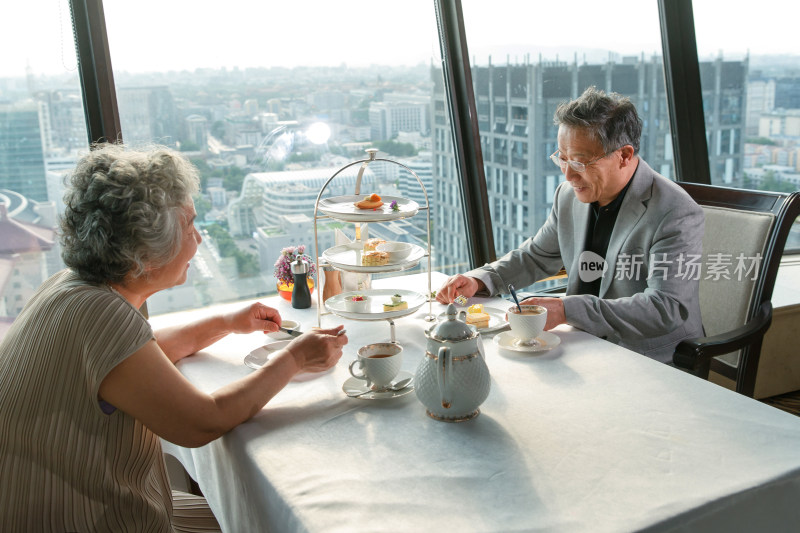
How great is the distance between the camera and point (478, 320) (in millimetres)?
2018

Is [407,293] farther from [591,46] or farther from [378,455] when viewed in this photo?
[591,46]

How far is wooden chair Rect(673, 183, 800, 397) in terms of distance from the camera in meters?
2.19

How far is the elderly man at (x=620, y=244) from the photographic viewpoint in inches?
80.6

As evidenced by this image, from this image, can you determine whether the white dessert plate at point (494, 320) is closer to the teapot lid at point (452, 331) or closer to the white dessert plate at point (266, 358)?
the white dessert plate at point (266, 358)

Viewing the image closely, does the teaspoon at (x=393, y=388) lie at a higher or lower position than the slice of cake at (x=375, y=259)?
lower

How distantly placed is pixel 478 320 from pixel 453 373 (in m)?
0.66

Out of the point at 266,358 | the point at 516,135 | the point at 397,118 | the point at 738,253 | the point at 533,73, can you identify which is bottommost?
the point at 266,358

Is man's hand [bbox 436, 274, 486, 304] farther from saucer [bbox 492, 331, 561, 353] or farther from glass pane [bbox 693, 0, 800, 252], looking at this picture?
glass pane [bbox 693, 0, 800, 252]

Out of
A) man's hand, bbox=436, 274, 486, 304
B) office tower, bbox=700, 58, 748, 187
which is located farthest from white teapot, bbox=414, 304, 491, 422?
office tower, bbox=700, 58, 748, 187

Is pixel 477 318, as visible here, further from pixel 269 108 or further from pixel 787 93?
pixel 787 93

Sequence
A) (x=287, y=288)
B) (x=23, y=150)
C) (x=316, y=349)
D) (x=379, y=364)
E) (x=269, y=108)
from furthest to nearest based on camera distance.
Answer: (x=269, y=108) < (x=23, y=150) < (x=287, y=288) < (x=316, y=349) < (x=379, y=364)

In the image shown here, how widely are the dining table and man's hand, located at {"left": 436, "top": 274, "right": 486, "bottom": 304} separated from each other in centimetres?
52

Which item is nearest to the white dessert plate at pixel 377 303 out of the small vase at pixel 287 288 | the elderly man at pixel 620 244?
the elderly man at pixel 620 244

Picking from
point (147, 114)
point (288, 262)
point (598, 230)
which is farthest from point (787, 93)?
point (147, 114)
